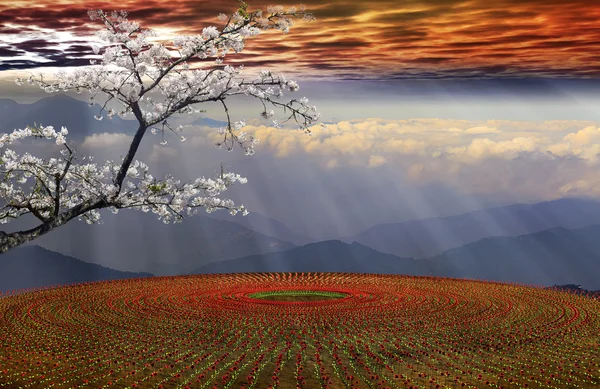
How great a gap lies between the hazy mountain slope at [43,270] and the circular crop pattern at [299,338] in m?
166

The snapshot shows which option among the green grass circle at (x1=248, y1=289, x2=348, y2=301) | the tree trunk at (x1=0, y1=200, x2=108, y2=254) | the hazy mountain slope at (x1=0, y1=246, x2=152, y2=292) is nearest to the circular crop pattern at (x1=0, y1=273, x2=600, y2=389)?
the green grass circle at (x1=248, y1=289, x2=348, y2=301)

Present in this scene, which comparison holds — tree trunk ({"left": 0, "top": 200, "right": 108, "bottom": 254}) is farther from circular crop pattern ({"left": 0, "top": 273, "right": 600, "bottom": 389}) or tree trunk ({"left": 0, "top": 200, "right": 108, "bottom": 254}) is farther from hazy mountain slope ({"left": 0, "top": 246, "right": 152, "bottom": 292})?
hazy mountain slope ({"left": 0, "top": 246, "right": 152, "bottom": 292})

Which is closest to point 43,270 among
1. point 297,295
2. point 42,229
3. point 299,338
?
point 297,295

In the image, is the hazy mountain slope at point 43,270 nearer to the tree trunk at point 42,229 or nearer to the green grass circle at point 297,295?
the green grass circle at point 297,295

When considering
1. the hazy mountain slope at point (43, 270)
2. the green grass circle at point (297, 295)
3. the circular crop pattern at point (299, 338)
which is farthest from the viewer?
the hazy mountain slope at point (43, 270)

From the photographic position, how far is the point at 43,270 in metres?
189

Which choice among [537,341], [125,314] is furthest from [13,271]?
[537,341]

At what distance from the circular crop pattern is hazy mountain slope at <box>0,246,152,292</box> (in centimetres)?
16569

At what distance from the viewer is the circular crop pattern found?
15.0 m

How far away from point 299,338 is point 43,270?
194m

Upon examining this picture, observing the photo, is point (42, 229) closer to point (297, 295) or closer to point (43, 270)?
point (297, 295)

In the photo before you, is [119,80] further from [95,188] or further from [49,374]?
[49,374]

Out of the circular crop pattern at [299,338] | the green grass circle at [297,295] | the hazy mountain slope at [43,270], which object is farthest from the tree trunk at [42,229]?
the hazy mountain slope at [43,270]

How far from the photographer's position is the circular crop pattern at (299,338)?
1502 cm
